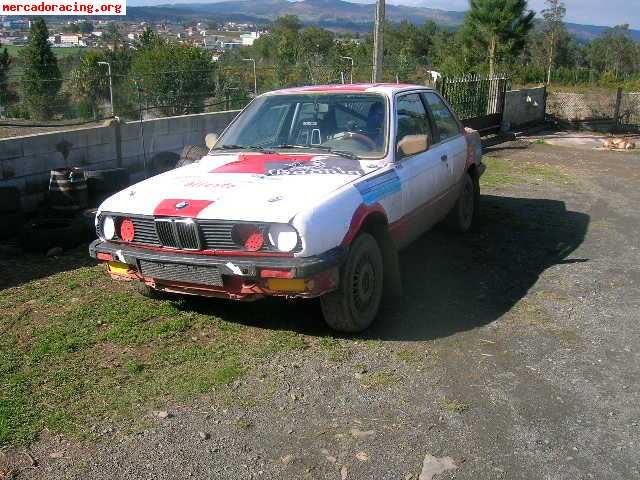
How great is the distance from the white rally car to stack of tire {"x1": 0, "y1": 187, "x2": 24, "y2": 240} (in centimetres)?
260

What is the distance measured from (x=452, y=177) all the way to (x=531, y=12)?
1440 inches

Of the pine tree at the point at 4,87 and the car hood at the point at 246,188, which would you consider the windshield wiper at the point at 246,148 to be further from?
the pine tree at the point at 4,87

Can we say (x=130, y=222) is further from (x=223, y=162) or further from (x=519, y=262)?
(x=519, y=262)

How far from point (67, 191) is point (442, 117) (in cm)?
415

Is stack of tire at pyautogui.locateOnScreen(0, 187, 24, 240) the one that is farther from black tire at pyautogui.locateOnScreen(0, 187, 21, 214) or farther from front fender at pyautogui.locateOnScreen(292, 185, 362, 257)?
front fender at pyautogui.locateOnScreen(292, 185, 362, 257)

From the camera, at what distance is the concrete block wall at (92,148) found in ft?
25.2

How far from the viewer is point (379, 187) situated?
487cm

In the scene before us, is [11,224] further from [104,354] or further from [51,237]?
[104,354]

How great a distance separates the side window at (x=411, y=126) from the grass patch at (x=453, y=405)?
7.06 ft

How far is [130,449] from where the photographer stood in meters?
3.31

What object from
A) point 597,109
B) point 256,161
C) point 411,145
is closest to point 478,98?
point 597,109

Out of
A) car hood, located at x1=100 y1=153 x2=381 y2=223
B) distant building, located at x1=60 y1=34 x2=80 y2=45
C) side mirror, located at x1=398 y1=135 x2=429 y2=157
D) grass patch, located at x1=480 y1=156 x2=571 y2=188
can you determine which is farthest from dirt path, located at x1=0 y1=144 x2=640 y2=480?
distant building, located at x1=60 y1=34 x2=80 y2=45

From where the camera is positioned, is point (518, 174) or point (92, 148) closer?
point (92, 148)

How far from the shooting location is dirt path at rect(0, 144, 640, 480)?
10.5ft
